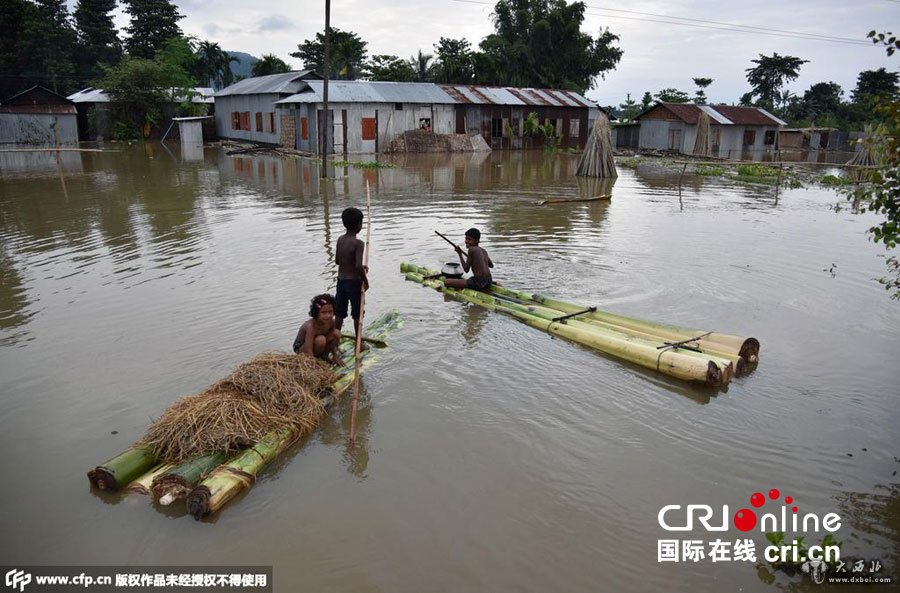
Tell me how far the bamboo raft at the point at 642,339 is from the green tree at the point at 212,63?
45.9 m

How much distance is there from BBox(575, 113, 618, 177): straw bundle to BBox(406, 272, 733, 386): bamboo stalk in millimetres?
16202

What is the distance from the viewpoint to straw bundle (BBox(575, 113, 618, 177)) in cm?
2259

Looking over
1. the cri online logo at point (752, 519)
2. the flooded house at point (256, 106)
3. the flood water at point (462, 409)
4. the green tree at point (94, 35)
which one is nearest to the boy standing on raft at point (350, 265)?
the flood water at point (462, 409)

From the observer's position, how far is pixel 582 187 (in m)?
20.6

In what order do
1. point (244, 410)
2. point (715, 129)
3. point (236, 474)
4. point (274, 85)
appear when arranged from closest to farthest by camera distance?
point (236, 474) < point (244, 410) < point (274, 85) < point (715, 129)

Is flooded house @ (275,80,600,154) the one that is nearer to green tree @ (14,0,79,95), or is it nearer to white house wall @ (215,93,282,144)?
white house wall @ (215,93,282,144)

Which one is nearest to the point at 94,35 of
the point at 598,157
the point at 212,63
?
the point at 212,63

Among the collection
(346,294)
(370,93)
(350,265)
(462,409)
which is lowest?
(462,409)

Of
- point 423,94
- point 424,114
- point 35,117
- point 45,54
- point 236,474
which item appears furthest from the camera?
point 45,54

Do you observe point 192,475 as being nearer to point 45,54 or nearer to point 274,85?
point 274,85

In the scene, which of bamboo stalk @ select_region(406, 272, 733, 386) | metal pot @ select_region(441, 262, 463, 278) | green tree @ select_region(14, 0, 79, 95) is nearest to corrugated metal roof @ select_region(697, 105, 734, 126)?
metal pot @ select_region(441, 262, 463, 278)

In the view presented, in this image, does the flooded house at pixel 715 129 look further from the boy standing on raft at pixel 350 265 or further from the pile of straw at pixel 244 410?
the pile of straw at pixel 244 410

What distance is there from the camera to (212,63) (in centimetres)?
4791

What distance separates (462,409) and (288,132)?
92.9 feet
